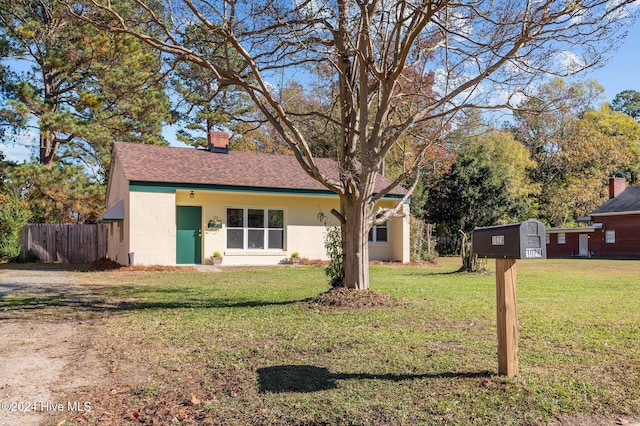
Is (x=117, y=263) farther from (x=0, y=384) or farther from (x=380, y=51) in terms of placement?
(x=0, y=384)

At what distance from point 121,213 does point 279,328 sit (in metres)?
14.3

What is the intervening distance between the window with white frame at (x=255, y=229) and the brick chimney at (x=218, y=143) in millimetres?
3912

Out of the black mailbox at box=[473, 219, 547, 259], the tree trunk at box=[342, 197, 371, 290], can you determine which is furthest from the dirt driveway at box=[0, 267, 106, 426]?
the tree trunk at box=[342, 197, 371, 290]

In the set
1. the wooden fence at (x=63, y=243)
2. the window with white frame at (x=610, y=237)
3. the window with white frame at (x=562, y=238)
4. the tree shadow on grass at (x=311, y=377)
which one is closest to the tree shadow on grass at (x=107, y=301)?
the tree shadow on grass at (x=311, y=377)

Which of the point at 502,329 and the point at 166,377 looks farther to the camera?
the point at 166,377

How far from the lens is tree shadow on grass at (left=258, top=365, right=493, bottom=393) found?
472cm

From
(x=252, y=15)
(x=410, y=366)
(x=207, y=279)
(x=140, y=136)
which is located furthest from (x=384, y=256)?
(x=410, y=366)

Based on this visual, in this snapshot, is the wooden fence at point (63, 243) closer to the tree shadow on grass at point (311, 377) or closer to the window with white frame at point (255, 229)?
the window with white frame at point (255, 229)

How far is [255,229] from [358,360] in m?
16.4

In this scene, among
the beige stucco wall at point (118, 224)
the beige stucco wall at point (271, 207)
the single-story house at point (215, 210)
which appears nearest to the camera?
the single-story house at point (215, 210)

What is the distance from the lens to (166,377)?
515 cm

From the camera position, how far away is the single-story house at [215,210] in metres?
19.1

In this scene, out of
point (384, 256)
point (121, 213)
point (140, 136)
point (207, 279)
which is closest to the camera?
point (207, 279)

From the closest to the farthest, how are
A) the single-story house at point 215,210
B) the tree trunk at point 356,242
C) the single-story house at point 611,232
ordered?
the tree trunk at point 356,242
the single-story house at point 215,210
the single-story house at point 611,232
